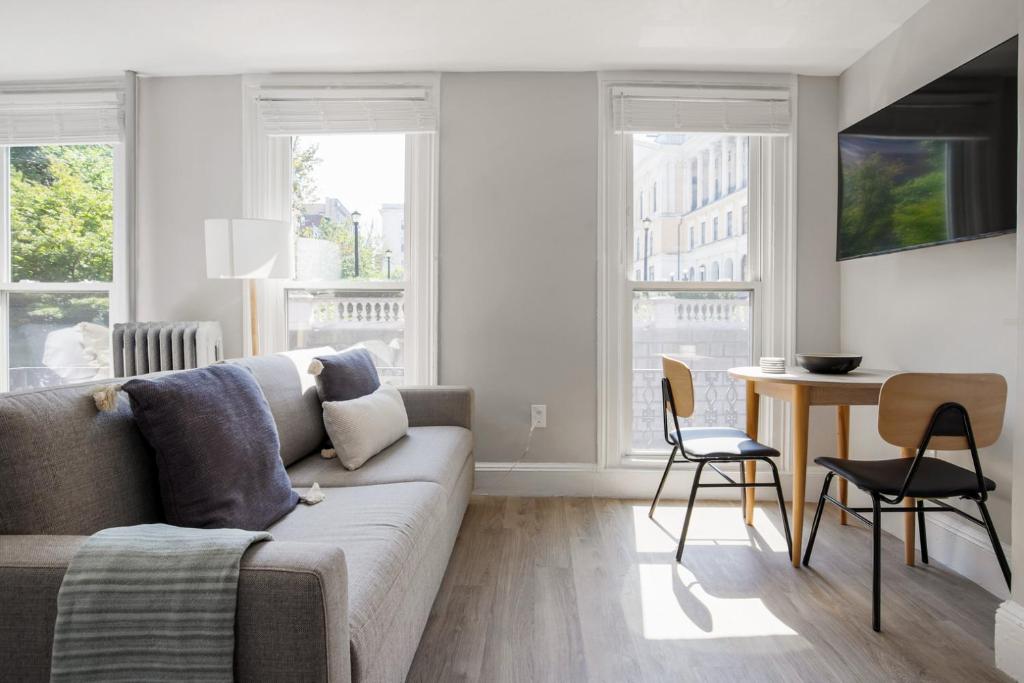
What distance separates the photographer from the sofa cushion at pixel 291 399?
2.09 metres

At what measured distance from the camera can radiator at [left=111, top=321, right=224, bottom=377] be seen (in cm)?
304

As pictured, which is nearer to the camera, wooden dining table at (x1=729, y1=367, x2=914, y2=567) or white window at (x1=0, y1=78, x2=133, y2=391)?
wooden dining table at (x1=729, y1=367, x2=914, y2=567)

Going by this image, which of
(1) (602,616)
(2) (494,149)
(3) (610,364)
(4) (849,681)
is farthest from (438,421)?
(4) (849,681)

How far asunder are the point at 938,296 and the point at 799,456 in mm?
930

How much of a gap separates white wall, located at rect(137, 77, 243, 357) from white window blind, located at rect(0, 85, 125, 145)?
0.19 meters

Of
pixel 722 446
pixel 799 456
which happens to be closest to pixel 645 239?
pixel 722 446

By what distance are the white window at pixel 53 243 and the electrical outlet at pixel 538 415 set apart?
2.49 meters

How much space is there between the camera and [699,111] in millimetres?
3211

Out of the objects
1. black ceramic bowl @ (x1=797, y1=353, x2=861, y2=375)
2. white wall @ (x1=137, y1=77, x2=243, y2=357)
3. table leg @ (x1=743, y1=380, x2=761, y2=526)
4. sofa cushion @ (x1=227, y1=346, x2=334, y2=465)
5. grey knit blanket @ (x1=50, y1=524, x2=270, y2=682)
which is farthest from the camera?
white wall @ (x1=137, y1=77, x2=243, y2=357)

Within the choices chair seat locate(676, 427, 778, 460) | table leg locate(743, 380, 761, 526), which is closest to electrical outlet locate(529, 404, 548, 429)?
chair seat locate(676, 427, 778, 460)

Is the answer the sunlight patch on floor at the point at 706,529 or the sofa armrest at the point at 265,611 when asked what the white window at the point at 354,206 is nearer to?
the sunlight patch on floor at the point at 706,529

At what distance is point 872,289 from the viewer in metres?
2.94

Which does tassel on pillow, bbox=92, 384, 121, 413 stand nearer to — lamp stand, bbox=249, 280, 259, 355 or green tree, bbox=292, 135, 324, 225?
lamp stand, bbox=249, 280, 259, 355

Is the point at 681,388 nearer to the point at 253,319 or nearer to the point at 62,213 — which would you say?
the point at 253,319
